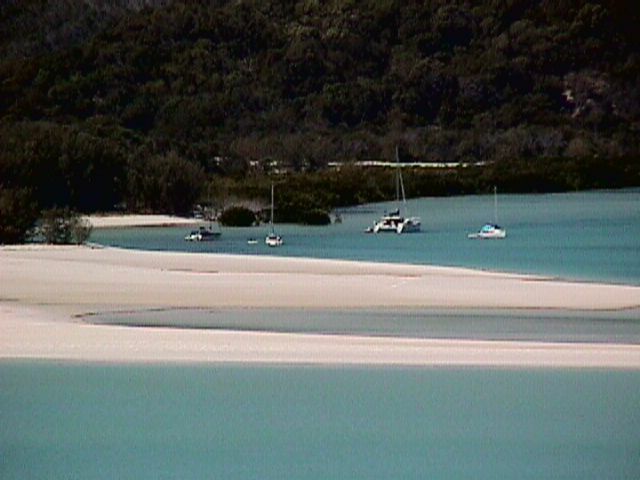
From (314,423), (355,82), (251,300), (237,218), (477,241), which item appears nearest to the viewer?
(314,423)

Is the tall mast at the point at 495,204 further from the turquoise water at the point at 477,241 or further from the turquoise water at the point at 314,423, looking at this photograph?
the turquoise water at the point at 314,423

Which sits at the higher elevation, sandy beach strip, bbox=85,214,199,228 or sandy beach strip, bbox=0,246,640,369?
sandy beach strip, bbox=0,246,640,369

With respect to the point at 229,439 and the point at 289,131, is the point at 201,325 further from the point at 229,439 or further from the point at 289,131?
the point at 289,131

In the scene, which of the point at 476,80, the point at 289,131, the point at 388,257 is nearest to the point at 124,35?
the point at 289,131

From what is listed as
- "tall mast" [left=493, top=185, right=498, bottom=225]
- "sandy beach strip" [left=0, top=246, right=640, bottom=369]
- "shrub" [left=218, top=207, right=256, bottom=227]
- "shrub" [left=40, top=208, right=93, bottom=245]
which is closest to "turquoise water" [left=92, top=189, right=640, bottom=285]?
"tall mast" [left=493, top=185, right=498, bottom=225]

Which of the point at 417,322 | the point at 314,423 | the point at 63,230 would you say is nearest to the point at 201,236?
the point at 63,230

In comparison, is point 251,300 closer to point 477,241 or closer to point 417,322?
point 417,322

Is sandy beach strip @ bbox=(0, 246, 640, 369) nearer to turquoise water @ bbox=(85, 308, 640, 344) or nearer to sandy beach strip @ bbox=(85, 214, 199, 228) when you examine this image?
turquoise water @ bbox=(85, 308, 640, 344)
